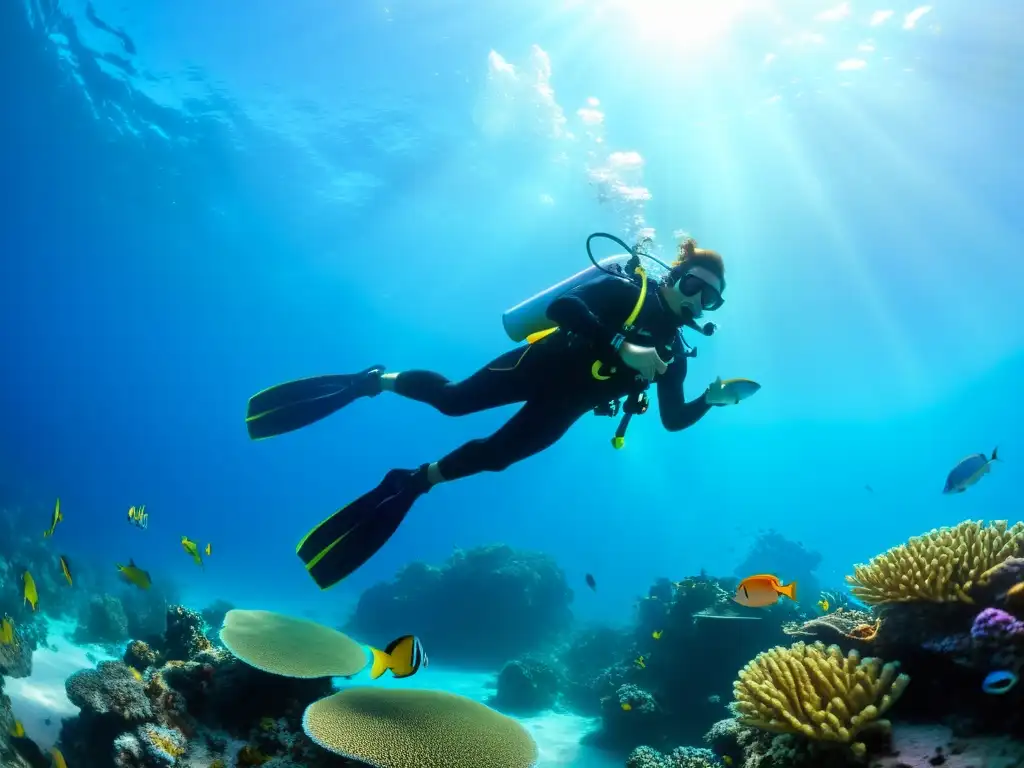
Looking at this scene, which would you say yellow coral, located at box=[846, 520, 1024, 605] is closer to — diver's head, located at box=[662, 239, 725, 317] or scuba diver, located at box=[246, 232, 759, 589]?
scuba diver, located at box=[246, 232, 759, 589]

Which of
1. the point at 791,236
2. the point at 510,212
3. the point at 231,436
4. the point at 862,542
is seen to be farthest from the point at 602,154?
the point at 231,436

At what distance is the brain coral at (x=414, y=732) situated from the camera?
3.77 metres

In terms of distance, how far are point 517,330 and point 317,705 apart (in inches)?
167

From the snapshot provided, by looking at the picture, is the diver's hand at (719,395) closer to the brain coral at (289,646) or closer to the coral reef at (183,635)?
the brain coral at (289,646)

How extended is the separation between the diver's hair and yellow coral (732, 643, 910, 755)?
3.39 m

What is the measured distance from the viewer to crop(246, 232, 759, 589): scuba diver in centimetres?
521

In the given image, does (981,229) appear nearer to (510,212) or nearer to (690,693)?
(510,212)

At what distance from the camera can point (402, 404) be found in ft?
330

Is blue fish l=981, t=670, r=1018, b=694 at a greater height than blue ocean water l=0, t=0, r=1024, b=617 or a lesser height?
lesser

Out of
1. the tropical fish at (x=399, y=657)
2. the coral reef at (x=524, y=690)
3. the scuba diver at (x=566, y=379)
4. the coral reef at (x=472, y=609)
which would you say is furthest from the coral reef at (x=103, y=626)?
the tropical fish at (x=399, y=657)

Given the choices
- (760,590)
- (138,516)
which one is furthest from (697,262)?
(138,516)

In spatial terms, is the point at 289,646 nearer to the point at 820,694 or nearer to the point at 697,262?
the point at 820,694

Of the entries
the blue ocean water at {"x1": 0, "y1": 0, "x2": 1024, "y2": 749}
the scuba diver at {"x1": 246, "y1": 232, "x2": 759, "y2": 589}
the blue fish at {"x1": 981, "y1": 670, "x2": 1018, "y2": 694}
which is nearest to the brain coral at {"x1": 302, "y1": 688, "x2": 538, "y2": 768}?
the scuba diver at {"x1": 246, "y1": 232, "x2": 759, "y2": 589}

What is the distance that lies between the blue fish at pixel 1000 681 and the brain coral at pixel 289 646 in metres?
5.04
